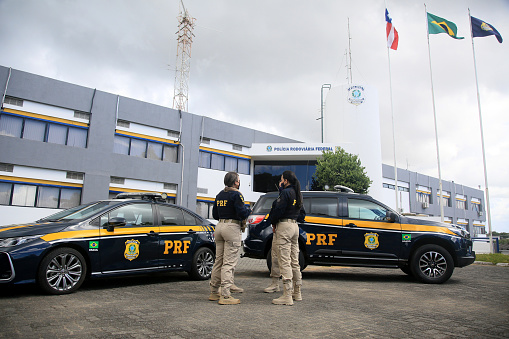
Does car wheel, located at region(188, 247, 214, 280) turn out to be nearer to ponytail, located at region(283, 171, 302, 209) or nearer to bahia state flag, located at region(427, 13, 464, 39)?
ponytail, located at region(283, 171, 302, 209)

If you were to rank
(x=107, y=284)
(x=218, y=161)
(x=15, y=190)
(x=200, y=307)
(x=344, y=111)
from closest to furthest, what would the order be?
(x=200, y=307)
(x=107, y=284)
(x=15, y=190)
(x=218, y=161)
(x=344, y=111)

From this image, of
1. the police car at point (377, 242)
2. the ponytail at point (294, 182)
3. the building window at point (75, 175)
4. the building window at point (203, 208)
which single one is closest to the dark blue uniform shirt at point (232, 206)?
the ponytail at point (294, 182)

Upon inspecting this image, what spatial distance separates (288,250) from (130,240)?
298 cm

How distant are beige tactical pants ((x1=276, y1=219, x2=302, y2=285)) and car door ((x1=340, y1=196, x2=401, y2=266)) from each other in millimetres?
2690

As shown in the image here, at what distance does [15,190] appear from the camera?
1916cm

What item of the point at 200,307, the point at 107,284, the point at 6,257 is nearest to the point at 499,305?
the point at 200,307

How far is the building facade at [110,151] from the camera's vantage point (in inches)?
768

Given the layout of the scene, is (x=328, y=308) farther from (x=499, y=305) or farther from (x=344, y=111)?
(x=344, y=111)

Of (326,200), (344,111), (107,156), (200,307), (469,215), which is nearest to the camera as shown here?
(200,307)

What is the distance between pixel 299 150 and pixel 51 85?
17.2m

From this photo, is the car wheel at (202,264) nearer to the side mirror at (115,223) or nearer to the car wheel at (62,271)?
the side mirror at (115,223)

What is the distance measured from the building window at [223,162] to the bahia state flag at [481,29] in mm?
17423

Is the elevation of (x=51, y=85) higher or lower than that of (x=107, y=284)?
higher

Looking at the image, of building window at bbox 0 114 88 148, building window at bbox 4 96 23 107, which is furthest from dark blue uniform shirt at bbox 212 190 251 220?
building window at bbox 4 96 23 107
